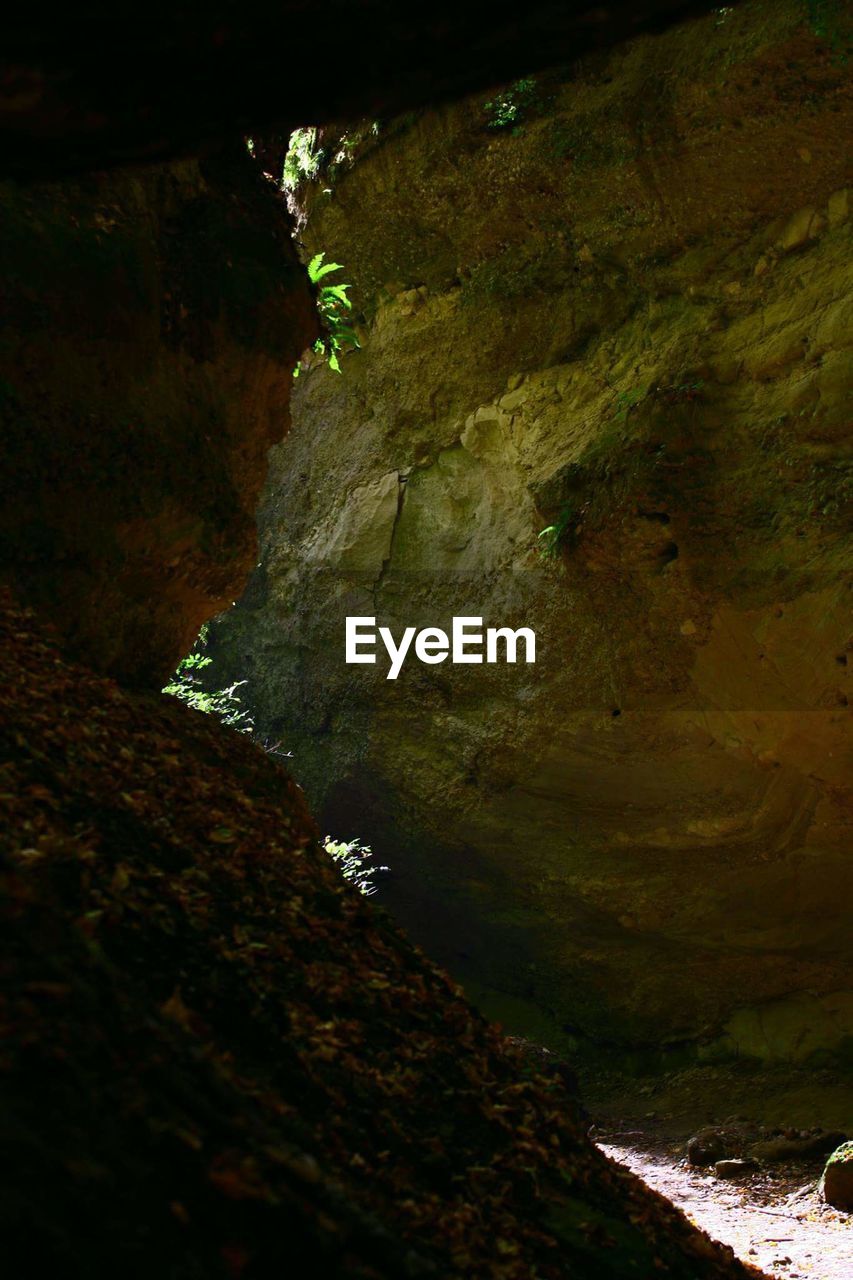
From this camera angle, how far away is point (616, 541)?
10.3 metres

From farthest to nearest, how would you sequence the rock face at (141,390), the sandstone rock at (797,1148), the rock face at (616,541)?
the rock face at (616,541) < the sandstone rock at (797,1148) < the rock face at (141,390)

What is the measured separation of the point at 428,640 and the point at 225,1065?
10.5 meters

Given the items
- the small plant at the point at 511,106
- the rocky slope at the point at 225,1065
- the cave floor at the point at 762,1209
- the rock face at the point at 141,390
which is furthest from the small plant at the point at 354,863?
the small plant at the point at 511,106

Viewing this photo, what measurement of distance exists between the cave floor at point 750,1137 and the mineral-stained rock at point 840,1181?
0.09 meters

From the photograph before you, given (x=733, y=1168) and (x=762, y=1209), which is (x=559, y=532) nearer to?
(x=733, y=1168)

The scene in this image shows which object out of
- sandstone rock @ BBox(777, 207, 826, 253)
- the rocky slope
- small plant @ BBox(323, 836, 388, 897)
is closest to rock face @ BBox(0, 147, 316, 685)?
the rocky slope

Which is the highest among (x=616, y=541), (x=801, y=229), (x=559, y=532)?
(x=801, y=229)

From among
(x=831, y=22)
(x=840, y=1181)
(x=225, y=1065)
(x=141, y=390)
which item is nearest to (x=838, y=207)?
(x=831, y=22)

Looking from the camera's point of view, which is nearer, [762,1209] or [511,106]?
[762,1209]

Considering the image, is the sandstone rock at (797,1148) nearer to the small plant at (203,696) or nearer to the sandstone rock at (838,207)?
the small plant at (203,696)

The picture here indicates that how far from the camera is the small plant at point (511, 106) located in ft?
35.9

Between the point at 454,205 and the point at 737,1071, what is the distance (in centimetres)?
1055

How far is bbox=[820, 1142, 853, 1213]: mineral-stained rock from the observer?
6.91m

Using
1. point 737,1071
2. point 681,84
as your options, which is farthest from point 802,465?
point 737,1071
